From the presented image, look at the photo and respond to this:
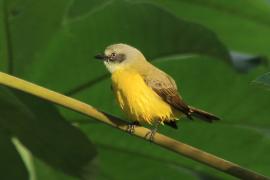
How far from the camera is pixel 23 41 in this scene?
2.11 m

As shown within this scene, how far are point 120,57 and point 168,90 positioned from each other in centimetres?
28

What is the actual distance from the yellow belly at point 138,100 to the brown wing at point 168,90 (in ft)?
0.06

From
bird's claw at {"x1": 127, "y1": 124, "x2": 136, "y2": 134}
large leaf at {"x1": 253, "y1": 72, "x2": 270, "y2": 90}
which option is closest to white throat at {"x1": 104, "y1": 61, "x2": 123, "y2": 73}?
bird's claw at {"x1": 127, "y1": 124, "x2": 136, "y2": 134}

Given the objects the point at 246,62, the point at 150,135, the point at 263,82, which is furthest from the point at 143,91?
the point at 263,82

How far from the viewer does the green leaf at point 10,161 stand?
78.2 inches

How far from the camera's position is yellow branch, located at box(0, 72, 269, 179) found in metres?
1.27

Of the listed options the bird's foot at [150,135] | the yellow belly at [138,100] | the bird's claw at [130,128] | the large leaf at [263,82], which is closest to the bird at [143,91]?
the yellow belly at [138,100]

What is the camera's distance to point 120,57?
252 cm

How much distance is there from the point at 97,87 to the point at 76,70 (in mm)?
111

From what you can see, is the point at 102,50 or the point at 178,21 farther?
the point at 102,50

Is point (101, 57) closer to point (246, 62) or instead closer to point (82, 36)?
point (82, 36)

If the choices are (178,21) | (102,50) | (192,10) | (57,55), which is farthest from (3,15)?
(192,10)

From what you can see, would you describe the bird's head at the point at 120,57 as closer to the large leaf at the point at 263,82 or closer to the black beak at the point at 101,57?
the black beak at the point at 101,57

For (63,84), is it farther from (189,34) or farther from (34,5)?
(189,34)
